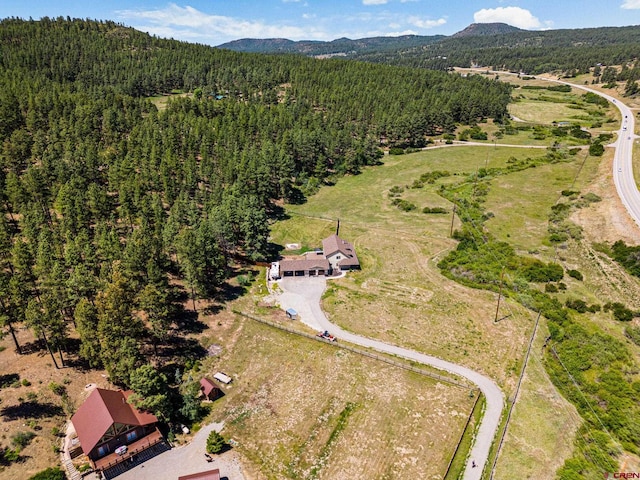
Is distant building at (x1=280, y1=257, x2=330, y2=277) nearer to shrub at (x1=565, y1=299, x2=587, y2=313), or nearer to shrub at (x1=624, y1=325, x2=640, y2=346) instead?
shrub at (x1=565, y1=299, x2=587, y2=313)

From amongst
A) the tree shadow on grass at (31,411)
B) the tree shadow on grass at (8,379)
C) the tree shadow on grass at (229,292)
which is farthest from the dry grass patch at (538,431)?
the tree shadow on grass at (8,379)

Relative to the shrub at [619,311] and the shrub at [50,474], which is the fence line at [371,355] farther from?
the shrub at [619,311]

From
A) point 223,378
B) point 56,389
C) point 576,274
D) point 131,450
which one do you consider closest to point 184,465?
point 131,450

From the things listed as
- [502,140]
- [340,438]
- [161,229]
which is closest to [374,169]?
[502,140]

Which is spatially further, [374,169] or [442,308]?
[374,169]

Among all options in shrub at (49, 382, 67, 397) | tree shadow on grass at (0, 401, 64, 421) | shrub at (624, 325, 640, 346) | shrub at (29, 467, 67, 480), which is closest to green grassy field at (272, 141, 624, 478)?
shrub at (624, 325, 640, 346)

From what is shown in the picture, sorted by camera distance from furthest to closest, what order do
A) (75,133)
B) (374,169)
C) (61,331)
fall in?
(374,169), (75,133), (61,331)

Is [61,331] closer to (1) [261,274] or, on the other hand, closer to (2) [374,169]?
(1) [261,274]
